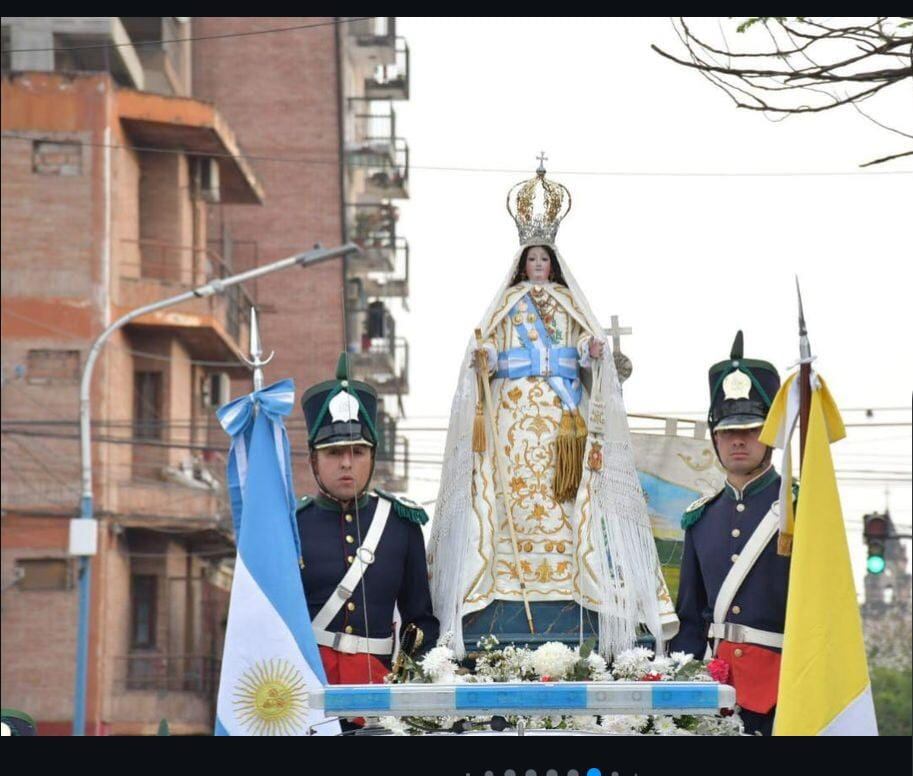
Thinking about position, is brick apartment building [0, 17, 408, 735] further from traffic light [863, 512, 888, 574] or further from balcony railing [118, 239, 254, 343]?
traffic light [863, 512, 888, 574]

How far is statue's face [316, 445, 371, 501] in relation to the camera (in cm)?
1406

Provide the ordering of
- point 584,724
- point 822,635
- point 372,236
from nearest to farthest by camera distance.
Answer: point 822,635 → point 584,724 → point 372,236

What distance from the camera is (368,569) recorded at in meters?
14.0

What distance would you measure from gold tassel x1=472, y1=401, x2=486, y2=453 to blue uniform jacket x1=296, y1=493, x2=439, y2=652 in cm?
52

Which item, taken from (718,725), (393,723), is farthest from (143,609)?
(393,723)

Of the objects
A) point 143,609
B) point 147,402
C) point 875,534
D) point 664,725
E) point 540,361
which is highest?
point 147,402

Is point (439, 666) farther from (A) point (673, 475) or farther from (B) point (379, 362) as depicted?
(B) point (379, 362)

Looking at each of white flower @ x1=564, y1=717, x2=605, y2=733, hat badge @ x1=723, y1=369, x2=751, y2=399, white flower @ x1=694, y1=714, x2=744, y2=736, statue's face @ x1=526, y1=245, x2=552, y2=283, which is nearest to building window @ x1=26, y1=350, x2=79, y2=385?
statue's face @ x1=526, y1=245, x2=552, y2=283

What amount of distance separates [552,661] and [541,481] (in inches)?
87.4

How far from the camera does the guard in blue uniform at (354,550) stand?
13.9m

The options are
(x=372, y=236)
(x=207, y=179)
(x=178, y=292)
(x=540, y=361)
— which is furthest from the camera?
(x=372, y=236)

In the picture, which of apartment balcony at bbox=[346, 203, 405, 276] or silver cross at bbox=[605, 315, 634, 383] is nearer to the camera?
silver cross at bbox=[605, 315, 634, 383]

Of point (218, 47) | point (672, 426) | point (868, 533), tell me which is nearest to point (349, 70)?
point (218, 47)
